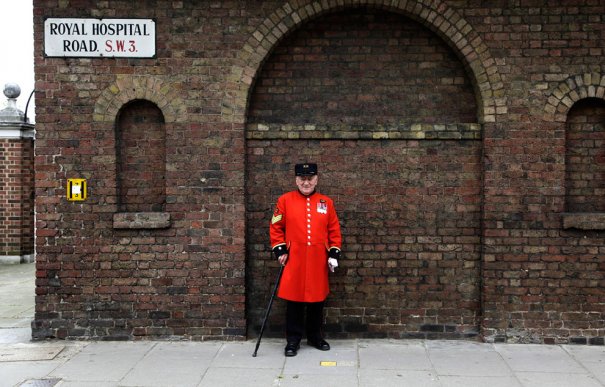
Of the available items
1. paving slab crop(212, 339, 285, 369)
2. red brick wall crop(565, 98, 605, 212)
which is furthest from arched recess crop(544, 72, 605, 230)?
paving slab crop(212, 339, 285, 369)

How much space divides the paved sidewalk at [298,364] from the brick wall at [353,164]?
28 cm

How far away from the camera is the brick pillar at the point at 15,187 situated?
1271 centimetres

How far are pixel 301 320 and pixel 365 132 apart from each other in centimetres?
223

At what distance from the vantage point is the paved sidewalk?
541 cm

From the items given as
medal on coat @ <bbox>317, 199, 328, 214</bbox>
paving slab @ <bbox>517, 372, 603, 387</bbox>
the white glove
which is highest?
medal on coat @ <bbox>317, 199, 328, 214</bbox>

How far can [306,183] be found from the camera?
621 cm

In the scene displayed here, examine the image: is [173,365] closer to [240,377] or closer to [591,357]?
[240,377]

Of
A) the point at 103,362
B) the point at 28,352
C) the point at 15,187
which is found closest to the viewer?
the point at 103,362

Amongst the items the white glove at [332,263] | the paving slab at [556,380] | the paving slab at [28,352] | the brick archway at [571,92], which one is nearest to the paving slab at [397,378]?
the paving slab at [556,380]

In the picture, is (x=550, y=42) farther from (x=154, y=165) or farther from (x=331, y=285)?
(x=154, y=165)

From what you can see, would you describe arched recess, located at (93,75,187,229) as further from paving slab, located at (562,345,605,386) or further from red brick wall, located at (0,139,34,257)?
red brick wall, located at (0,139,34,257)

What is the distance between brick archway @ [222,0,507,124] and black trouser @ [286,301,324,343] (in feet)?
7.09

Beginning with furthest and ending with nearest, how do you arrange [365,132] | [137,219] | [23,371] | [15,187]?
[15,187], [365,132], [137,219], [23,371]

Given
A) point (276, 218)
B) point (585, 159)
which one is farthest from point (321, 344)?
point (585, 159)
